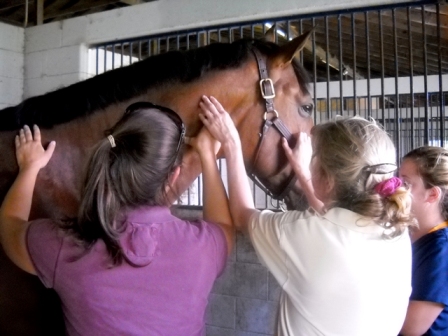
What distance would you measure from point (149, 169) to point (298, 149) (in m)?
0.78

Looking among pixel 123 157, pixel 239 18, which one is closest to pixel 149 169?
pixel 123 157

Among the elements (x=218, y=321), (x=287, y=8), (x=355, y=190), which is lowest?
(x=218, y=321)

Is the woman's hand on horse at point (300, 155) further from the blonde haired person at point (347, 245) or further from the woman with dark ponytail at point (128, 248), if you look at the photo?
the woman with dark ponytail at point (128, 248)

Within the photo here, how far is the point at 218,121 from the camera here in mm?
1366

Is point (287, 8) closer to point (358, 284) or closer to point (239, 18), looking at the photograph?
point (239, 18)

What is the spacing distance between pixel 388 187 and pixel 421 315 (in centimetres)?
49

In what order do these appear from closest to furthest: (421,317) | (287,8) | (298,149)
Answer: (421,317)
(298,149)
(287,8)

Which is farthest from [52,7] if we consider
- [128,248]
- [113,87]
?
[128,248]

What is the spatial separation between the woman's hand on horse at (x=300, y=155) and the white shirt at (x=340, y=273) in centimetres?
55

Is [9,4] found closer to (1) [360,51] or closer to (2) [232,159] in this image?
(2) [232,159]

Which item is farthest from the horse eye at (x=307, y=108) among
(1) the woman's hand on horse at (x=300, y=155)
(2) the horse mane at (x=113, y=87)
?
(2) the horse mane at (x=113, y=87)

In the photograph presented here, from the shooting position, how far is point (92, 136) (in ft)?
4.66

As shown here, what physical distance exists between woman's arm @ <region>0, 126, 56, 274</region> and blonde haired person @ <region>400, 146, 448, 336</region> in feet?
3.37

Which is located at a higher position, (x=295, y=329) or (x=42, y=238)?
(x=42, y=238)
